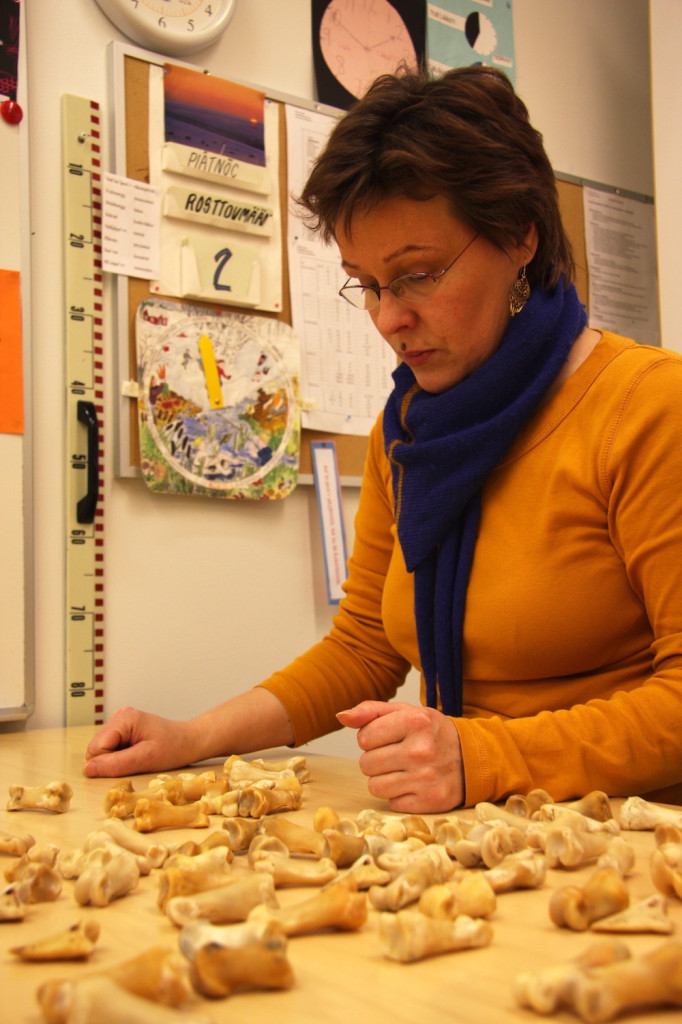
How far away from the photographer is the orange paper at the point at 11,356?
4.64 feet

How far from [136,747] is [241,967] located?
0.62m

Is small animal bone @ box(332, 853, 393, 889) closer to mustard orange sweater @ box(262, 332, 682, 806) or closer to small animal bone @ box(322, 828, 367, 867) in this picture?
small animal bone @ box(322, 828, 367, 867)

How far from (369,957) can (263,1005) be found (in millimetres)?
72

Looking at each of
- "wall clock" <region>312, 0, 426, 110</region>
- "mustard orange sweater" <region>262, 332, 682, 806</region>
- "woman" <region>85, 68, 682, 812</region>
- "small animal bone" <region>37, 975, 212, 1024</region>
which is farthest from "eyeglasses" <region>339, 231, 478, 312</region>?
"wall clock" <region>312, 0, 426, 110</region>

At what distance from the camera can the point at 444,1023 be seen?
0.38 metres

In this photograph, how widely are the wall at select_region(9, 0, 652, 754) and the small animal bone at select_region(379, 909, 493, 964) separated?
1.13m

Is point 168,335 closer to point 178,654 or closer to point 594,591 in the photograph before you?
point 178,654

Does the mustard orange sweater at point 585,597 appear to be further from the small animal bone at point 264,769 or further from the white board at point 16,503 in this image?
the white board at point 16,503

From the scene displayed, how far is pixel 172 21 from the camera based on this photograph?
161 centimetres

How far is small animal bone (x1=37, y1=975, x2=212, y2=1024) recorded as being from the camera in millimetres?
361

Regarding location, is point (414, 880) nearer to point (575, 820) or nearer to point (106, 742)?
point (575, 820)

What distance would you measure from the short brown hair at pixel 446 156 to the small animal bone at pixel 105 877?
674 millimetres

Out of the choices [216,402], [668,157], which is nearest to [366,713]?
[216,402]

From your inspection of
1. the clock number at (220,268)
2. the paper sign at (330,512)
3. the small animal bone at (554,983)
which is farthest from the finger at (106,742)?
the clock number at (220,268)
